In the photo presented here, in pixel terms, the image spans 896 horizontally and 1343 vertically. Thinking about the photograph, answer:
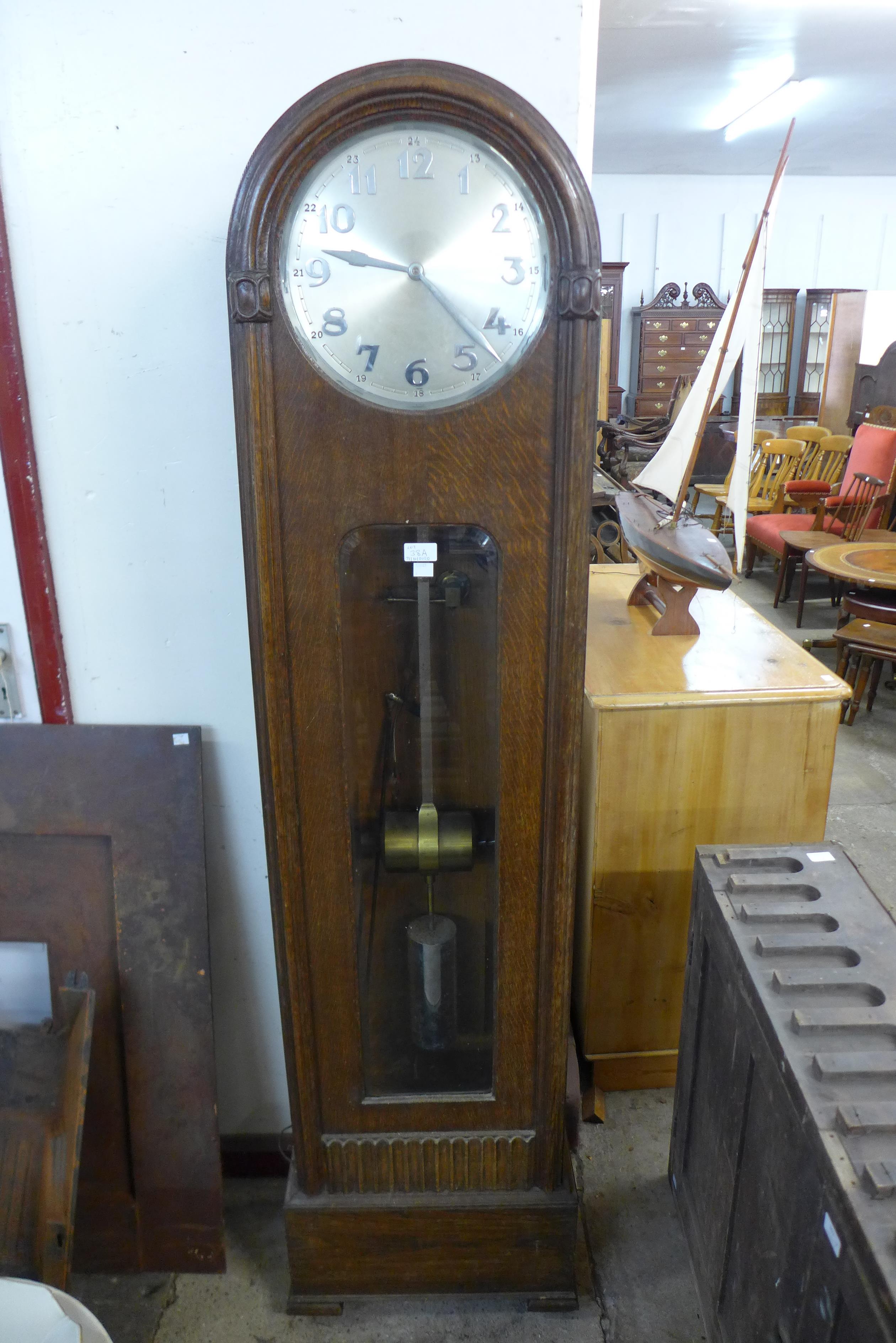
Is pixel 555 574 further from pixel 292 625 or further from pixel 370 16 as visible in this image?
pixel 370 16

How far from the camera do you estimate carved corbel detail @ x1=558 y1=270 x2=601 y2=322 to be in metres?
1.06

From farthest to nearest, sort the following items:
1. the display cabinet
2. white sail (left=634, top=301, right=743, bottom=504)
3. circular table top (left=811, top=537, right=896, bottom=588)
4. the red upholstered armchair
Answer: the display cabinet
the red upholstered armchair
circular table top (left=811, top=537, right=896, bottom=588)
white sail (left=634, top=301, right=743, bottom=504)

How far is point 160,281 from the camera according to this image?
1.35 metres

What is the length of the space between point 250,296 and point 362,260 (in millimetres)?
134

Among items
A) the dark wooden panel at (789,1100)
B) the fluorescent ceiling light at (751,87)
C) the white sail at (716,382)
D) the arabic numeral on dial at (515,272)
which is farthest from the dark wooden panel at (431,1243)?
the fluorescent ceiling light at (751,87)

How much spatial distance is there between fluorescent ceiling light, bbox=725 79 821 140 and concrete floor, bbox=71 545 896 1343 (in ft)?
17.9

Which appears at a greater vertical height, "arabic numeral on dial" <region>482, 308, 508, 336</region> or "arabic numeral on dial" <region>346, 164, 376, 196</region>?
"arabic numeral on dial" <region>346, 164, 376, 196</region>

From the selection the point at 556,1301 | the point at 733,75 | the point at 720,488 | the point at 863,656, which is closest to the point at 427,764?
the point at 556,1301

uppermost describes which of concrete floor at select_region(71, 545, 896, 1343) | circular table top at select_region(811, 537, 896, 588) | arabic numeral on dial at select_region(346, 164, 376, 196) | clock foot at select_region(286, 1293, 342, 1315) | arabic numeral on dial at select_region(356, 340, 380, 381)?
arabic numeral on dial at select_region(346, 164, 376, 196)

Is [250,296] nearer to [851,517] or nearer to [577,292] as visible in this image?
[577,292]

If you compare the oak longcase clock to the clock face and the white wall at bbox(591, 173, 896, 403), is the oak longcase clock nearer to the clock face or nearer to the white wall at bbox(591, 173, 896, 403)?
the clock face

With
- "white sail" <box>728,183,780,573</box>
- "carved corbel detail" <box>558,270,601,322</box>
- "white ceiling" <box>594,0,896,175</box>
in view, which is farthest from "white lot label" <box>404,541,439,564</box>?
"white ceiling" <box>594,0,896,175</box>

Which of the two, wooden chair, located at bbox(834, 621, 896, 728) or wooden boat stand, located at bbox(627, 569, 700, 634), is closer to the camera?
wooden boat stand, located at bbox(627, 569, 700, 634)

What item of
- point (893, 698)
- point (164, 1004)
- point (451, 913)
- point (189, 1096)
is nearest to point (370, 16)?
point (451, 913)
